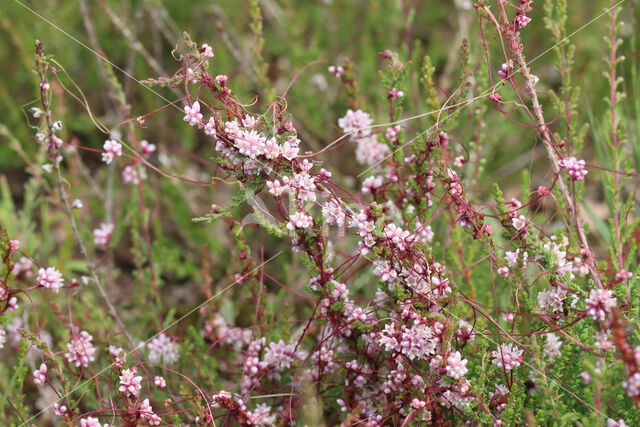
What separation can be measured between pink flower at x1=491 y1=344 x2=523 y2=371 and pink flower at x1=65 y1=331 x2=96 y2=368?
1.15 m

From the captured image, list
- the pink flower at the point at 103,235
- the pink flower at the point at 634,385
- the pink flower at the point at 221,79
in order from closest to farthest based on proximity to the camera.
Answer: the pink flower at the point at 634,385
the pink flower at the point at 221,79
the pink flower at the point at 103,235

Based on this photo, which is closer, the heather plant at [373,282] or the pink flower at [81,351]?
the heather plant at [373,282]

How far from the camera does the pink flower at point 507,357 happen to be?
1501 millimetres

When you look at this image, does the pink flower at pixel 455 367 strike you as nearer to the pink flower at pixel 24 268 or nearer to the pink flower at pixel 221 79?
the pink flower at pixel 221 79

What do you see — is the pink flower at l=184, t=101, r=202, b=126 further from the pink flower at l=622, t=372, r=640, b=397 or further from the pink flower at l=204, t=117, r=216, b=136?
the pink flower at l=622, t=372, r=640, b=397

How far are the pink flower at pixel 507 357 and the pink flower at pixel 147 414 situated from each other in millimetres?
851

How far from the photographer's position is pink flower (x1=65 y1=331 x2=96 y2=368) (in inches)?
71.2

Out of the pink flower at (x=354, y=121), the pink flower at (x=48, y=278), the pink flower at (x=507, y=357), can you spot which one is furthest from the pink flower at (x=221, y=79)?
the pink flower at (x=507, y=357)

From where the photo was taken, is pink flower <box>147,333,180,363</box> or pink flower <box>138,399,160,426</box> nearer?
pink flower <box>138,399,160,426</box>

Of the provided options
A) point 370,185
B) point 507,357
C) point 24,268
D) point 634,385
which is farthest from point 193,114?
point 24,268

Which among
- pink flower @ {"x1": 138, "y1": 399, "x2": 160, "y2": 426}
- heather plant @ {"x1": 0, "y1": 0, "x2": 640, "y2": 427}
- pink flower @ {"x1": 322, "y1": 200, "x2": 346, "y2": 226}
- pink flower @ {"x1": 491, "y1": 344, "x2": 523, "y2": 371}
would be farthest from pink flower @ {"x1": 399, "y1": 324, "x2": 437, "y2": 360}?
pink flower @ {"x1": 138, "y1": 399, "x2": 160, "y2": 426}

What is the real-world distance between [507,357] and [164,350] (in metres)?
1.13

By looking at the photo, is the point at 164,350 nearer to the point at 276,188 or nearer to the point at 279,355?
the point at 279,355

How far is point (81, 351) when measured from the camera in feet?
6.00
